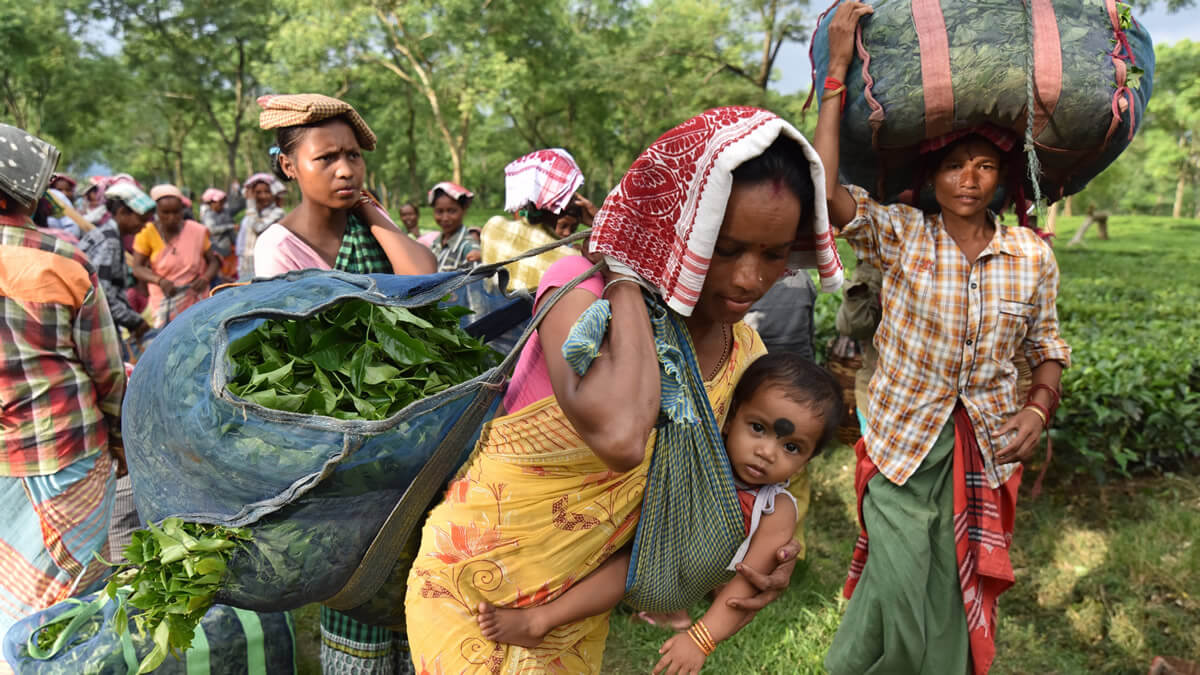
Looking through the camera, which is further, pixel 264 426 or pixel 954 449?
pixel 954 449

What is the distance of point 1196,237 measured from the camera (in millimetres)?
24969

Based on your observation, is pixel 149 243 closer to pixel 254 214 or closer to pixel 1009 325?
pixel 254 214

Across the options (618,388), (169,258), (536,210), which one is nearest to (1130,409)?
(536,210)

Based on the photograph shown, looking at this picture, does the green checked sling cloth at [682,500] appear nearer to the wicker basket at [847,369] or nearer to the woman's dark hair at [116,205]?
the wicker basket at [847,369]

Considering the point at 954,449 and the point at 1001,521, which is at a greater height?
the point at 954,449

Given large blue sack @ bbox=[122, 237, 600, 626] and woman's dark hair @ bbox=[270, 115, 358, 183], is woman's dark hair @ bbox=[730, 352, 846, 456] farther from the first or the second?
woman's dark hair @ bbox=[270, 115, 358, 183]

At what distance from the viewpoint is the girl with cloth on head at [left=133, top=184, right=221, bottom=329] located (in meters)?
6.88

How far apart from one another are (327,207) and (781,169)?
1.77 meters

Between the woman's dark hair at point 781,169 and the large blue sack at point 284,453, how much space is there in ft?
1.58

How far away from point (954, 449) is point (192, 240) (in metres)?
6.65

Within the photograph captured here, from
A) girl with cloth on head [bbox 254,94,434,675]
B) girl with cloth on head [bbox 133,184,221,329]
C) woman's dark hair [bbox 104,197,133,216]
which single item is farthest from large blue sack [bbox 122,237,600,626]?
woman's dark hair [bbox 104,197,133,216]

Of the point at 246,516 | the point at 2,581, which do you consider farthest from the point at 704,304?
the point at 2,581

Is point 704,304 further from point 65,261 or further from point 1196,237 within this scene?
point 1196,237

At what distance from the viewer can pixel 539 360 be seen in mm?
1608
